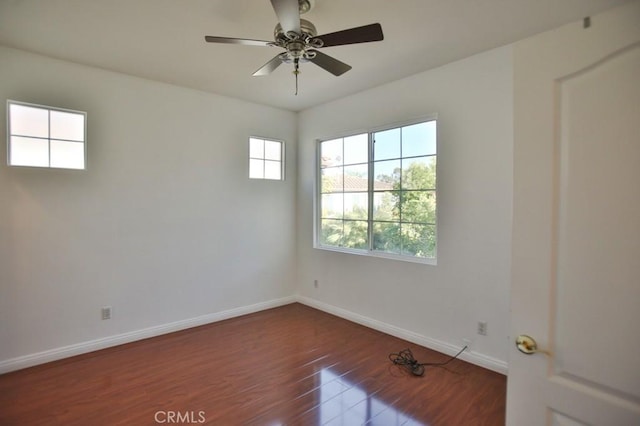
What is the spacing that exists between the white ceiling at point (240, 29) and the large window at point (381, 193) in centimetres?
74

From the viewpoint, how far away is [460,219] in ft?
9.53

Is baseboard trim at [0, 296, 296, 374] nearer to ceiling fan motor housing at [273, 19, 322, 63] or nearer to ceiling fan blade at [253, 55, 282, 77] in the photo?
ceiling fan blade at [253, 55, 282, 77]

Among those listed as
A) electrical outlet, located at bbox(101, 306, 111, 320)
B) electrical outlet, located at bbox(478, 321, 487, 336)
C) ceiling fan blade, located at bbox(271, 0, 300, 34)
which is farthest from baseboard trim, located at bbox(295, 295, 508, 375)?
ceiling fan blade, located at bbox(271, 0, 300, 34)

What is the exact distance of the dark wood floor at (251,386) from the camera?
2098mm

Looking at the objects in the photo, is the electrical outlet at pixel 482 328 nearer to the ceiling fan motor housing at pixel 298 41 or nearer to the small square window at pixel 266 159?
the ceiling fan motor housing at pixel 298 41

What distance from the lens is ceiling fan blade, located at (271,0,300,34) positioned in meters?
1.55

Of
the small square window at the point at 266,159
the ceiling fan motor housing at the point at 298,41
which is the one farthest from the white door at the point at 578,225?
the small square window at the point at 266,159

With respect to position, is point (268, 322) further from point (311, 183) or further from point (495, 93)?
point (495, 93)

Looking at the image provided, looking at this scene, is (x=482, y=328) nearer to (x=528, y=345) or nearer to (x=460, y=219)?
(x=460, y=219)

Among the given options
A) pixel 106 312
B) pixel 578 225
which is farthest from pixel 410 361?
pixel 106 312

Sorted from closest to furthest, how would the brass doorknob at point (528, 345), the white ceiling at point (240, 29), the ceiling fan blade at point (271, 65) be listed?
the brass doorknob at point (528, 345)
the white ceiling at point (240, 29)
the ceiling fan blade at point (271, 65)

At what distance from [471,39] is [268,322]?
3499mm

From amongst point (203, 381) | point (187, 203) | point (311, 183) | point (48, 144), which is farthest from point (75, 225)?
point (311, 183)

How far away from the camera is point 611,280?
0.91m
